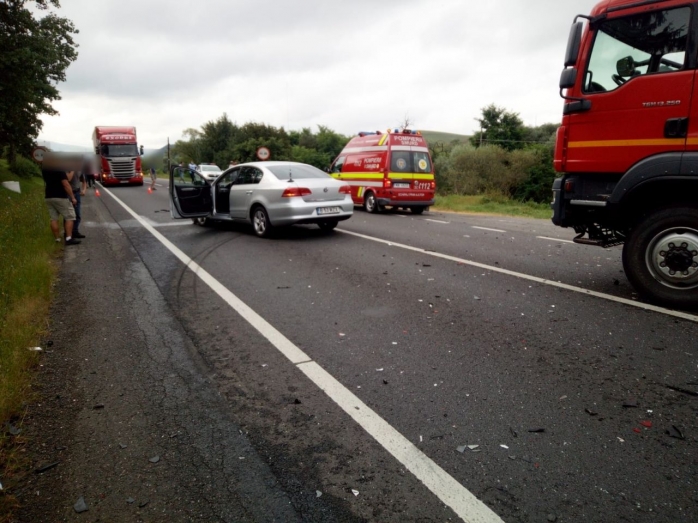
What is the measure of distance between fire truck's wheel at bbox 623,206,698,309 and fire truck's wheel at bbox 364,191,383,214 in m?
11.1

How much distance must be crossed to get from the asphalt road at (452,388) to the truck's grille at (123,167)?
1127 inches

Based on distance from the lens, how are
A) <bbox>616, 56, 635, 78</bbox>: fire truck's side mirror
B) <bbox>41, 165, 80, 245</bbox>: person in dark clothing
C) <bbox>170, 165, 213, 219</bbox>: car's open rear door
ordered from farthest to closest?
<bbox>170, 165, 213, 219</bbox>: car's open rear door < <bbox>41, 165, 80, 245</bbox>: person in dark clothing < <bbox>616, 56, 635, 78</bbox>: fire truck's side mirror

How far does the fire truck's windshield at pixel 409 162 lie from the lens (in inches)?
605

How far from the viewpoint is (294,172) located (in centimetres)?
1027

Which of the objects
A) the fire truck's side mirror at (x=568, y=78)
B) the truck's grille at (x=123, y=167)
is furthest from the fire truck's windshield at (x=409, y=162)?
the truck's grille at (x=123, y=167)

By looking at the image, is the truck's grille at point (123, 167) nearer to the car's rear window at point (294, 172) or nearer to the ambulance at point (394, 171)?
the ambulance at point (394, 171)

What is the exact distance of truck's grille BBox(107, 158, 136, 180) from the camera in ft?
104

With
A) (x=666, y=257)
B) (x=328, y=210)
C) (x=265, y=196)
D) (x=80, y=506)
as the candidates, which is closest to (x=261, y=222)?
(x=265, y=196)

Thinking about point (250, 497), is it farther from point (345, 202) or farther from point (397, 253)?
point (345, 202)

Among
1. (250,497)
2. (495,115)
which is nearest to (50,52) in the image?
(250,497)

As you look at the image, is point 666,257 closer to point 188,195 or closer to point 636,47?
point 636,47

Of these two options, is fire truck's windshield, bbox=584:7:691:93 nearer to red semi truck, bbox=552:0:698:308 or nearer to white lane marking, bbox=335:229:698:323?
red semi truck, bbox=552:0:698:308

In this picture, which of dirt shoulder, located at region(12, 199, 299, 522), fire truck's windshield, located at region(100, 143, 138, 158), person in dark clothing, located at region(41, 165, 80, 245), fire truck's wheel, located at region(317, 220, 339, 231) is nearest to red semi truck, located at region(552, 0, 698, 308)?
dirt shoulder, located at region(12, 199, 299, 522)

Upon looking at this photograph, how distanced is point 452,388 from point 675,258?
321cm
